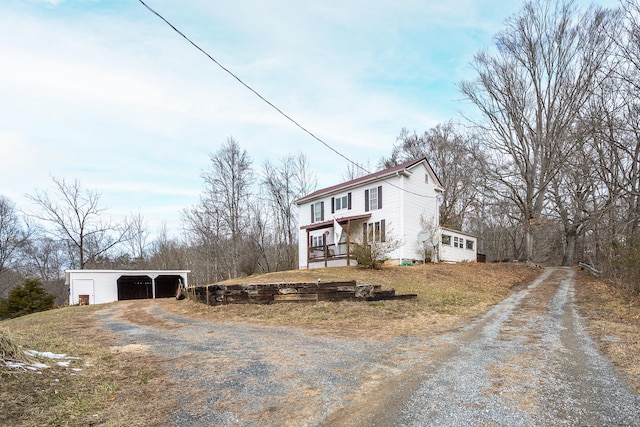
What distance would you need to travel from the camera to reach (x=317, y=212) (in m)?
27.1

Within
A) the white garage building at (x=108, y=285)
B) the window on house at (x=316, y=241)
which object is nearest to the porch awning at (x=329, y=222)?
the window on house at (x=316, y=241)

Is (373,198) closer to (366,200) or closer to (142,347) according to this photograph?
(366,200)

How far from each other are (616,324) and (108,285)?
27164mm

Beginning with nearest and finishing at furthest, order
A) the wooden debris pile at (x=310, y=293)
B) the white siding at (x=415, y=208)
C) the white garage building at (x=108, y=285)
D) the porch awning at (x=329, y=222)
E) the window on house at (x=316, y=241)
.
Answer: the wooden debris pile at (x=310, y=293) → the white siding at (x=415, y=208) → the porch awning at (x=329, y=222) → the white garage building at (x=108, y=285) → the window on house at (x=316, y=241)

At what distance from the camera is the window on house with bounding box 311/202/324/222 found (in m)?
26.8

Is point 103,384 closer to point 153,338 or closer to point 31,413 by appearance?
point 31,413

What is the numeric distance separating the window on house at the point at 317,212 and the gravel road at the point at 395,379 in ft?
62.5

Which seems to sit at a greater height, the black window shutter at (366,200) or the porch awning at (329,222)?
the black window shutter at (366,200)

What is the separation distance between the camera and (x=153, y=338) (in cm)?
745

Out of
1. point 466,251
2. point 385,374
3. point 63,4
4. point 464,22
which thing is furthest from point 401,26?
point 466,251

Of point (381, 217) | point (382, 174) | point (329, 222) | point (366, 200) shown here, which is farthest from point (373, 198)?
point (329, 222)

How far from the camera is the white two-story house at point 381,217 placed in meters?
21.5

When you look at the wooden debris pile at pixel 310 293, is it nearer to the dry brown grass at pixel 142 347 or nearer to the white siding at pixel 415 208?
the dry brown grass at pixel 142 347

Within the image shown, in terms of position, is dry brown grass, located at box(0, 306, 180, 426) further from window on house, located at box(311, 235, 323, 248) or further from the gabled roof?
window on house, located at box(311, 235, 323, 248)
